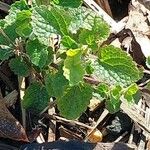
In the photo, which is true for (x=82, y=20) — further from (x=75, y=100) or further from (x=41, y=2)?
(x=75, y=100)

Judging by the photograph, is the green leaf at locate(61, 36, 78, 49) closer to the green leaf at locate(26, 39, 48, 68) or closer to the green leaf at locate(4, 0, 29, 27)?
the green leaf at locate(26, 39, 48, 68)

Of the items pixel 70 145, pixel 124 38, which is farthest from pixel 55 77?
pixel 124 38

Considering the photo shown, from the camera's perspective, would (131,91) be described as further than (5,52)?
No

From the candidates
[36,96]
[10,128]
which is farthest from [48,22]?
[10,128]

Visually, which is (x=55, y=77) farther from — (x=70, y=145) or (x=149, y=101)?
(x=149, y=101)

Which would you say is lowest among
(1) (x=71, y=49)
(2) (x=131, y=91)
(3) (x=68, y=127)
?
(3) (x=68, y=127)

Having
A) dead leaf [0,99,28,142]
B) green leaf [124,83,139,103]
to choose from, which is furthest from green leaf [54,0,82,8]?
dead leaf [0,99,28,142]

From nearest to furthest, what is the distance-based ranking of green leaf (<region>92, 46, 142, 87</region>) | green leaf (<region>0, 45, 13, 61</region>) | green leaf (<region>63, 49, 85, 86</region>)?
green leaf (<region>63, 49, 85, 86</region>), green leaf (<region>92, 46, 142, 87</region>), green leaf (<region>0, 45, 13, 61</region>)
